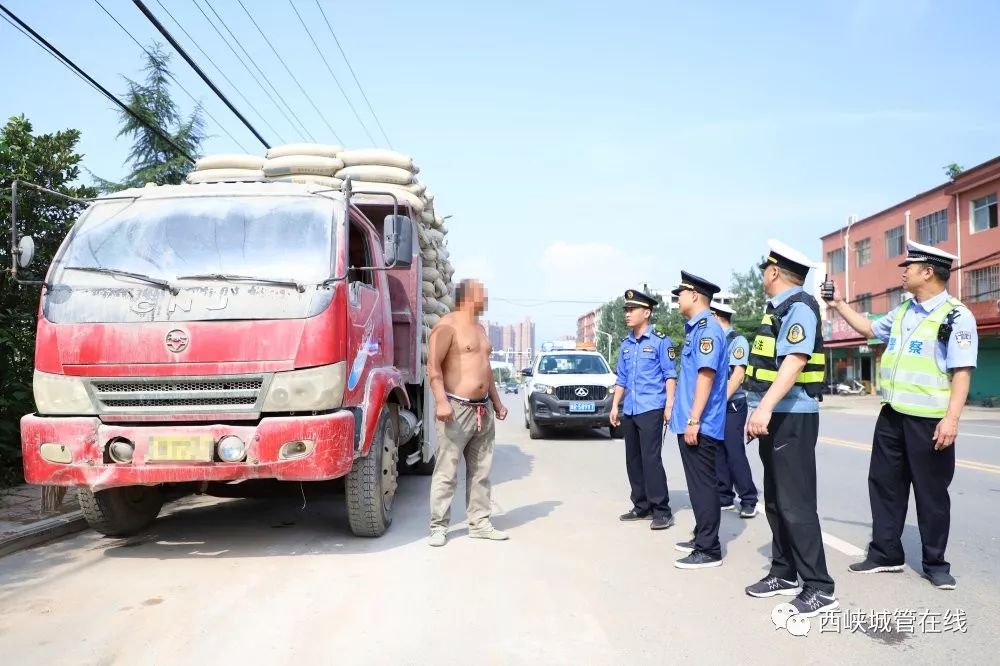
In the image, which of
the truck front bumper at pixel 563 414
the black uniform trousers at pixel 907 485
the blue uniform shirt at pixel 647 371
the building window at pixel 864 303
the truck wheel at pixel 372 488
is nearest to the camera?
the black uniform trousers at pixel 907 485

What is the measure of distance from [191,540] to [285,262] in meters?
2.22

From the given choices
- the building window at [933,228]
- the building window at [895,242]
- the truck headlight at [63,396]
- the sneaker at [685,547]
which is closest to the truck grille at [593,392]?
the sneaker at [685,547]

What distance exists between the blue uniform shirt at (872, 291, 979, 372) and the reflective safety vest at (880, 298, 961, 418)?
3 centimetres

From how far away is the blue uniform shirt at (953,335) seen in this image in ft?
14.1

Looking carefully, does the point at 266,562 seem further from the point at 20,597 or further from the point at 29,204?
the point at 29,204

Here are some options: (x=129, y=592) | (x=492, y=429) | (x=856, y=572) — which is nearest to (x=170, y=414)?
(x=129, y=592)

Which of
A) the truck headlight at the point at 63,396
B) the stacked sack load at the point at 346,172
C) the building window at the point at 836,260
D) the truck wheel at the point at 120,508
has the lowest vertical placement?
the truck wheel at the point at 120,508

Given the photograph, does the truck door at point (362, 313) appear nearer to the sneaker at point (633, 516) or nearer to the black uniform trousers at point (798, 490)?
the sneaker at point (633, 516)

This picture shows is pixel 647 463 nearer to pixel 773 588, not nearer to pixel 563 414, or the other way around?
pixel 773 588

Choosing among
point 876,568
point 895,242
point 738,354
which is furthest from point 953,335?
point 895,242

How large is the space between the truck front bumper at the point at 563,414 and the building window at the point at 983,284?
77.9ft

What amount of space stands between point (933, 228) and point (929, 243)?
0.96 meters

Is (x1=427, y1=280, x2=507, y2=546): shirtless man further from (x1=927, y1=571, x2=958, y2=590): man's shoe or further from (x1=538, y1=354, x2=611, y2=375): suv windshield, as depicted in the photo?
(x1=538, y1=354, x2=611, y2=375): suv windshield

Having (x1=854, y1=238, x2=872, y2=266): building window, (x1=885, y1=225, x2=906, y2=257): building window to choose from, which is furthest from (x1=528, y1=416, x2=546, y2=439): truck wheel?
(x1=854, y1=238, x2=872, y2=266): building window
